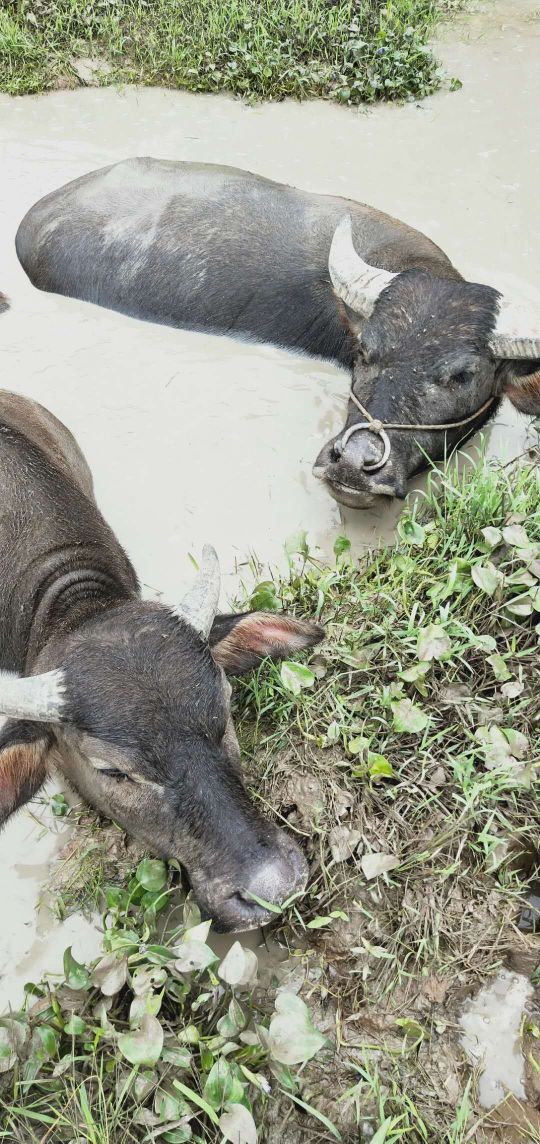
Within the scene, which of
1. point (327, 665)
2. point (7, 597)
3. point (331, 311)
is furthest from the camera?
point (331, 311)

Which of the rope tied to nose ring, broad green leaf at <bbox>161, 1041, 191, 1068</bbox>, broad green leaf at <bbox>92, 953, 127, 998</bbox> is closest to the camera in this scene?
broad green leaf at <bbox>161, 1041, 191, 1068</bbox>

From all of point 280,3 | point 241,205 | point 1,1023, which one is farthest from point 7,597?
point 280,3

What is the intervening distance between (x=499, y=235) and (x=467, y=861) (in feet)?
13.5

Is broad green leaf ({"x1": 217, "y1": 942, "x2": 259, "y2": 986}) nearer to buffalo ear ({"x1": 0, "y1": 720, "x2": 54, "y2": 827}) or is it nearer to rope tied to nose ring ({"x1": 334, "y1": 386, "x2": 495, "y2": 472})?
buffalo ear ({"x1": 0, "y1": 720, "x2": 54, "y2": 827})

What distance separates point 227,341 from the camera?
15.2 ft

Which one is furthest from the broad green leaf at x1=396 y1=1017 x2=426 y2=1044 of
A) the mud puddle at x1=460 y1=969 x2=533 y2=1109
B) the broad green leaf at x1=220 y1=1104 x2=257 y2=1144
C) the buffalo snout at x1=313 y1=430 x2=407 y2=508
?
the buffalo snout at x1=313 y1=430 x2=407 y2=508

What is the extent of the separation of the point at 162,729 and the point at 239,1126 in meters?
0.97

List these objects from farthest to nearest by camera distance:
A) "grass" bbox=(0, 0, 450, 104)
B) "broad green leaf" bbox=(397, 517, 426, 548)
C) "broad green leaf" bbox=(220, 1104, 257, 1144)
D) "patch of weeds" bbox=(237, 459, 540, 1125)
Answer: "grass" bbox=(0, 0, 450, 104) < "broad green leaf" bbox=(397, 517, 426, 548) < "patch of weeds" bbox=(237, 459, 540, 1125) < "broad green leaf" bbox=(220, 1104, 257, 1144)

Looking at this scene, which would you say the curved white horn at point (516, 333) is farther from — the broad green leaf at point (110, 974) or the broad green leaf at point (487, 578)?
the broad green leaf at point (110, 974)

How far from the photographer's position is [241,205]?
15.4ft

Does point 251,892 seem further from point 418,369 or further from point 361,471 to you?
point 418,369

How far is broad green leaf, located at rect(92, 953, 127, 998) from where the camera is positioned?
210 cm

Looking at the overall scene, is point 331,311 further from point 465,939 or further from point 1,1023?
point 1,1023

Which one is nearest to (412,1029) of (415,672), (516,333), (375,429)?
(415,672)
